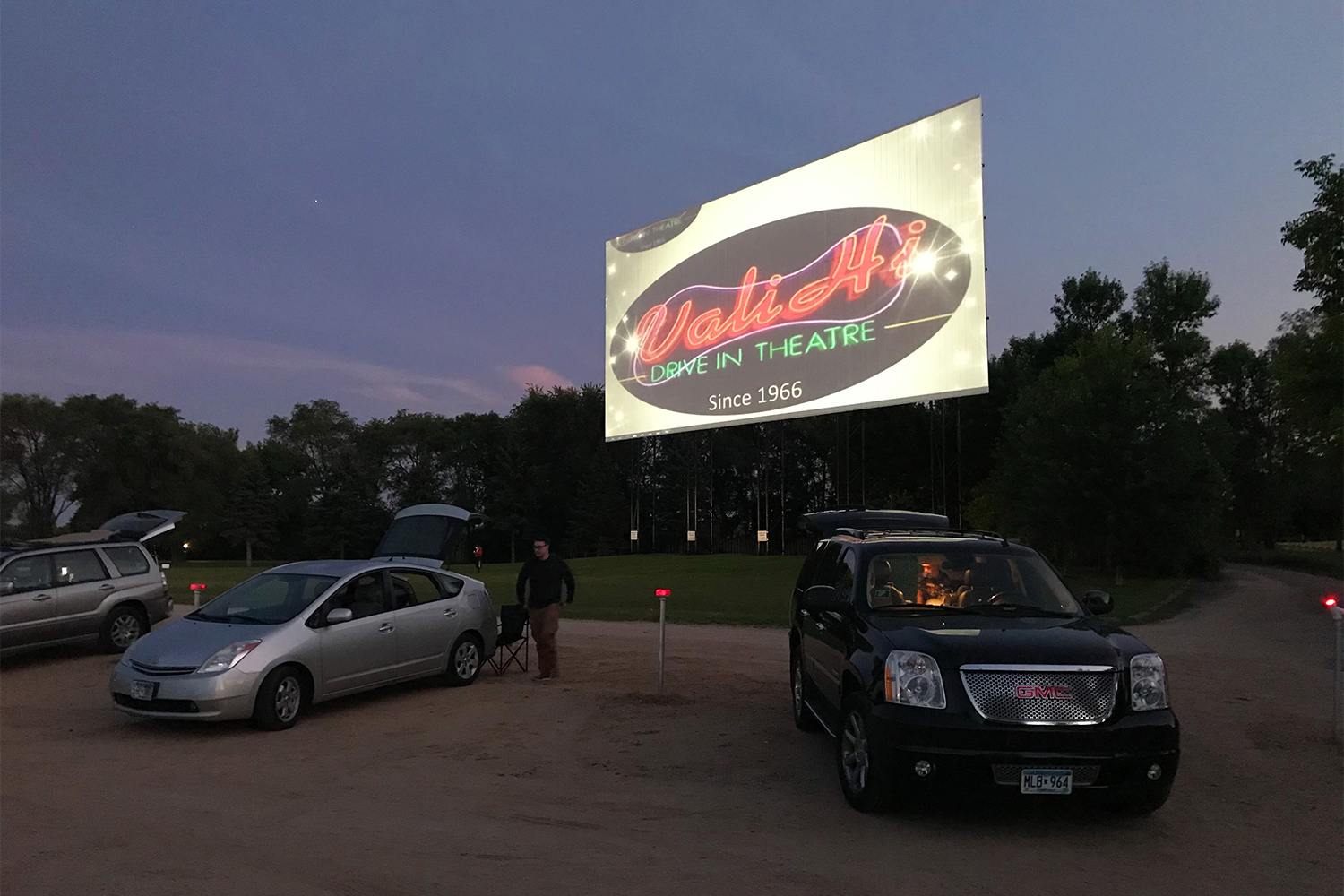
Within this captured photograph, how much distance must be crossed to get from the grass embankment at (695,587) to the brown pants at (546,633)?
7.47 meters

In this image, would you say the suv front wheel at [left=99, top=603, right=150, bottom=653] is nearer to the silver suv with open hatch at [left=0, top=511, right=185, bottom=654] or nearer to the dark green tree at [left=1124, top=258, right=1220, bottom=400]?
the silver suv with open hatch at [left=0, top=511, right=185, bottom=654]

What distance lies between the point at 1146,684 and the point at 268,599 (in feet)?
26.1

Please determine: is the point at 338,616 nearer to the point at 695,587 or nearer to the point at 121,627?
the point at 121,627

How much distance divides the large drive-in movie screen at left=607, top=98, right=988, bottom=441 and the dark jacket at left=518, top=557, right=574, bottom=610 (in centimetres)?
956

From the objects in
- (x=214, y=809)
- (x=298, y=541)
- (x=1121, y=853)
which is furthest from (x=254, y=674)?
(x=298, y=541)

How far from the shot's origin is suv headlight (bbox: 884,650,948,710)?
550 centimetres

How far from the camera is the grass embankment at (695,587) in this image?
20.6m

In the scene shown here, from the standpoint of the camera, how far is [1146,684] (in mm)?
5570

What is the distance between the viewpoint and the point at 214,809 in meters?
6.08

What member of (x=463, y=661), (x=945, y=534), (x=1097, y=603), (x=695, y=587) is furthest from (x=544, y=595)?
(x=695, y=587)

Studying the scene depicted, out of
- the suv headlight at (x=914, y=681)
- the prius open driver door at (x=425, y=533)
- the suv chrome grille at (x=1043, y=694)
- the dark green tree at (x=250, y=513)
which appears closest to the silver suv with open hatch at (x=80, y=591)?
the prius open driver door at (x=425, y=533)

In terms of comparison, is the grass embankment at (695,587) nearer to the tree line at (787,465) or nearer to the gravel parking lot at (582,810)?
the tree line at (787,465)

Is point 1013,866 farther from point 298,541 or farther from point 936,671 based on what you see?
point 298,541

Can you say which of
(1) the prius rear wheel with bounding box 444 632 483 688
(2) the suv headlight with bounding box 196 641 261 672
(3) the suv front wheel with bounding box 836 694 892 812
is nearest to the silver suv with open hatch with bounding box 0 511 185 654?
(2) the suv headlight with bounding box 196 641 261 672
